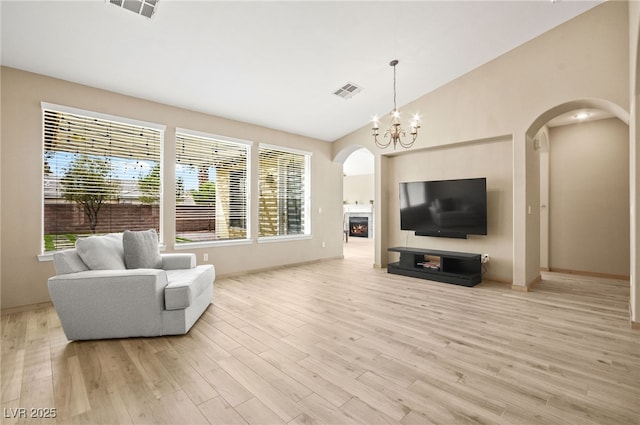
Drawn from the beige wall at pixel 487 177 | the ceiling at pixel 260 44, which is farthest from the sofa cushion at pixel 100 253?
the beige wall at pixel 487 177

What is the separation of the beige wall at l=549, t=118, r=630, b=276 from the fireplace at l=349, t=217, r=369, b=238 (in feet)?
22.5

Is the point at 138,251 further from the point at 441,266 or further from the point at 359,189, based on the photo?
Result: the point at 359,189

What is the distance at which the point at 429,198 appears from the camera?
530 cm

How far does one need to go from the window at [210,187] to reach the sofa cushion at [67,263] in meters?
1.93

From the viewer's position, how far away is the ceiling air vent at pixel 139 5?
2.72m

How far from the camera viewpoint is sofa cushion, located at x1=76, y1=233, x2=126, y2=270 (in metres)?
2.86

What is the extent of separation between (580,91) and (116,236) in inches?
228

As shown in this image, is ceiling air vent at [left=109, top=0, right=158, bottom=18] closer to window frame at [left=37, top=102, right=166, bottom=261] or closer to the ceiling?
the ceiling

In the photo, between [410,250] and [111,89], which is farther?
[410,250]

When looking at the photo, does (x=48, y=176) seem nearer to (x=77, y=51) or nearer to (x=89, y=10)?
Answer: (x=77, y=51)

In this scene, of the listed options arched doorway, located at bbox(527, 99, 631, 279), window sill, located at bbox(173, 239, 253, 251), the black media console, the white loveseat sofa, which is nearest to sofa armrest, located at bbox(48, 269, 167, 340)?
the white loveseat sofa

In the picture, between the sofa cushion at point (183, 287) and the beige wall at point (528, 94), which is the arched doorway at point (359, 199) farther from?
the sofa cushion at point (183, 287)

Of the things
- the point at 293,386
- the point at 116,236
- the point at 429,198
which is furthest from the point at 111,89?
the point at 429,198

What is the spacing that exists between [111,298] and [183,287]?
59 centimetres
